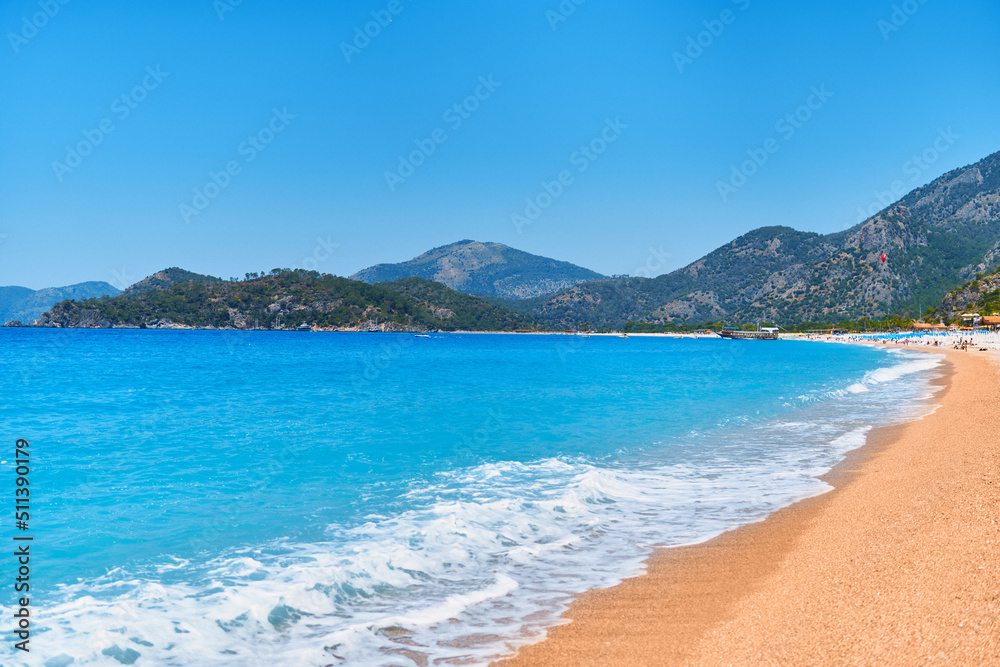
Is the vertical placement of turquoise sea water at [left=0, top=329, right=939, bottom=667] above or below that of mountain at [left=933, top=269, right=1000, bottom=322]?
below

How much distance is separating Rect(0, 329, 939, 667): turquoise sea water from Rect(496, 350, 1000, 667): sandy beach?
668mm

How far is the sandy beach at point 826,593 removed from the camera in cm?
474

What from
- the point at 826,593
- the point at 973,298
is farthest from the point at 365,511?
the point at 973,298

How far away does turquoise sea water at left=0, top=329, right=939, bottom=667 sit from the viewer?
6.40 m

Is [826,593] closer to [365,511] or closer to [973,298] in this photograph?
[365,511]

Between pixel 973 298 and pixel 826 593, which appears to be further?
pixel 973 298

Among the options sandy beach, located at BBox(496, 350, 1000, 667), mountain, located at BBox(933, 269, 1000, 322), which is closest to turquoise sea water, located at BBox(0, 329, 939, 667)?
sandy beach, located at BBox(496, 350, 1000, 667)

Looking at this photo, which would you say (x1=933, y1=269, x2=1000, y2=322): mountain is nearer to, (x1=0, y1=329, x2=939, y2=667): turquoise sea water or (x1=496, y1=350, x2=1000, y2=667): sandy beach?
(x1=0, y1=329, x2=939, y2=667): turquoise sea water

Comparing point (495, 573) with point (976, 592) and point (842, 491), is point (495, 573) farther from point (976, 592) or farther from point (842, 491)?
point (842, 491)

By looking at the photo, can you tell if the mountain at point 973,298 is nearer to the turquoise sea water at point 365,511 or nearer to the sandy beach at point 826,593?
the turquoise sea water at point 365,511

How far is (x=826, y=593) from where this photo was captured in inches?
238

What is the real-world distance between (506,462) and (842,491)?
25.4 feet

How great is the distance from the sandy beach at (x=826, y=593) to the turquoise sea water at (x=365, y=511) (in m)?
0.67

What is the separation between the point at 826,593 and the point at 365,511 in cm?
777
